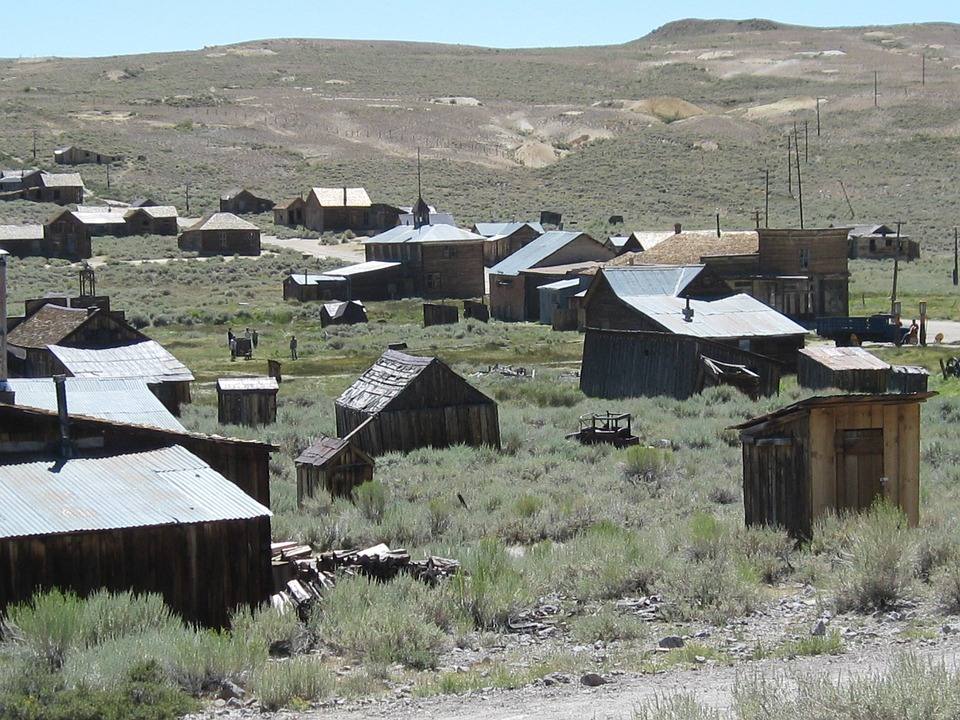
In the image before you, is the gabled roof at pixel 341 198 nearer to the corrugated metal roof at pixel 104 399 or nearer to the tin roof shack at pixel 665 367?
the tin roof shack at pixel 665 367

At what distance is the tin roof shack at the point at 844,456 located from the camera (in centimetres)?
1723

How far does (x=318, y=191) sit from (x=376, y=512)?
7788cm

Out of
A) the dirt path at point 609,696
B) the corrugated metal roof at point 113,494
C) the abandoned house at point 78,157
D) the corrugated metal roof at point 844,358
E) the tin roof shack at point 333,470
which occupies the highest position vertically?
the abandoned house at point 78,157

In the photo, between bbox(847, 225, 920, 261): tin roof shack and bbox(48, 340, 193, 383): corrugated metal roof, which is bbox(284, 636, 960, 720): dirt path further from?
bbox(847, 225, 920, 261): tin roof shack

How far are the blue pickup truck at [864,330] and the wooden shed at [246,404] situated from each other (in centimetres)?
2350

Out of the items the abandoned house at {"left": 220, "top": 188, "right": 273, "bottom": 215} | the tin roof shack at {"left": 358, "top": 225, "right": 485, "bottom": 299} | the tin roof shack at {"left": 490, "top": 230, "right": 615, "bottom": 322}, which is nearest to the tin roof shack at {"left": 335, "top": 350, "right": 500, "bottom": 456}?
the tin roof shack at {"left": 490, "top": 230, "right": 615, "bottom": 322}

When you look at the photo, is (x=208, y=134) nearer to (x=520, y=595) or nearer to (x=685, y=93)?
(x=685, y=93)

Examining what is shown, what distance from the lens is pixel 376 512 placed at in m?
20.8

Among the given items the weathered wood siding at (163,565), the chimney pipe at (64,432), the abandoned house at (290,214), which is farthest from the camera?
the abandoned house at (290,214)

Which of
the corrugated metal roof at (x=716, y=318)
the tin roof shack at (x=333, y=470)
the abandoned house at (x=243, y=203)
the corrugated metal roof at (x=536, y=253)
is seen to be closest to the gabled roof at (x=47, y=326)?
the tin roof shack at (x=333, y=470)

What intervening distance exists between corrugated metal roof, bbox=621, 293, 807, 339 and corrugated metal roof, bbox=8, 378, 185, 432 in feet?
58.6

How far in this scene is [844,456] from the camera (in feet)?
57.2

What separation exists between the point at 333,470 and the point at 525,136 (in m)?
127

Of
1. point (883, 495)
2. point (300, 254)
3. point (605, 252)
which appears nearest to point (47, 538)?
point (883, 495)
